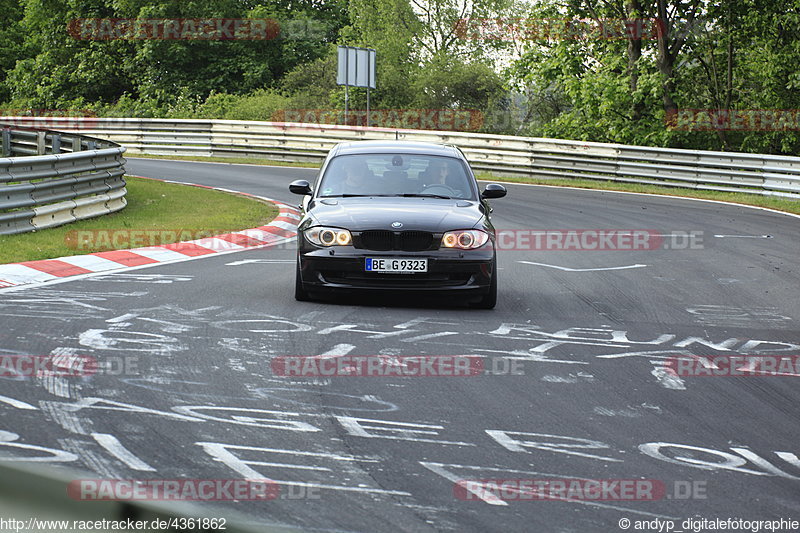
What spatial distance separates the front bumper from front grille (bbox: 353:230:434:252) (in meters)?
0.06

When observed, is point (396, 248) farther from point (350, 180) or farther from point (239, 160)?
point (239, 160)

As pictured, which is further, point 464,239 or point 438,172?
point 438,172

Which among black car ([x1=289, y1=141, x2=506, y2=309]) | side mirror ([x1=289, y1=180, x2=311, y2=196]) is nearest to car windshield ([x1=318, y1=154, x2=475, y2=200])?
side mirror ([x1=289, y1=180, x2=311, y2=196])

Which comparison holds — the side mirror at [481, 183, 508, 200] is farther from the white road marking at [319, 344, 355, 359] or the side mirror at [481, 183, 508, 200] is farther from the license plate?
the white road marking at [319, 344, 355, 359]

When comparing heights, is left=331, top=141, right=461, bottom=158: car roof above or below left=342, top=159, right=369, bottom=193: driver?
above

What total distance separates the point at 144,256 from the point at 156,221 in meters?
3.13

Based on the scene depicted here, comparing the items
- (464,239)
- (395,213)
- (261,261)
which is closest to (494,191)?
(464,239)

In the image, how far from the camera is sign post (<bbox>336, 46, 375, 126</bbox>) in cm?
2897

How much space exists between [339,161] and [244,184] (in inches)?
493

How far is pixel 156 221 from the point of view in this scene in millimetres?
15312

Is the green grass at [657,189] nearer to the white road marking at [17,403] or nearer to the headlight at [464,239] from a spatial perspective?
the headlight at [464,239]

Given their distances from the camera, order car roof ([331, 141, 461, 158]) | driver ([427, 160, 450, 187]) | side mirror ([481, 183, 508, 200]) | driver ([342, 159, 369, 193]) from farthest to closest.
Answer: car roof ([331, 141, 461, 158]) → driver ([427, 160, 450, 187]) → driver ([342, 159, 369, 193]) → side mirror ([481, 183, 508, 200])

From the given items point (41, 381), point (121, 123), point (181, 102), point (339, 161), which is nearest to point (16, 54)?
point (181, 102)

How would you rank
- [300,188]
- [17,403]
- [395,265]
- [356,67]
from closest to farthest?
[17,403] < [395,265] < [300,188] < [356,67]
